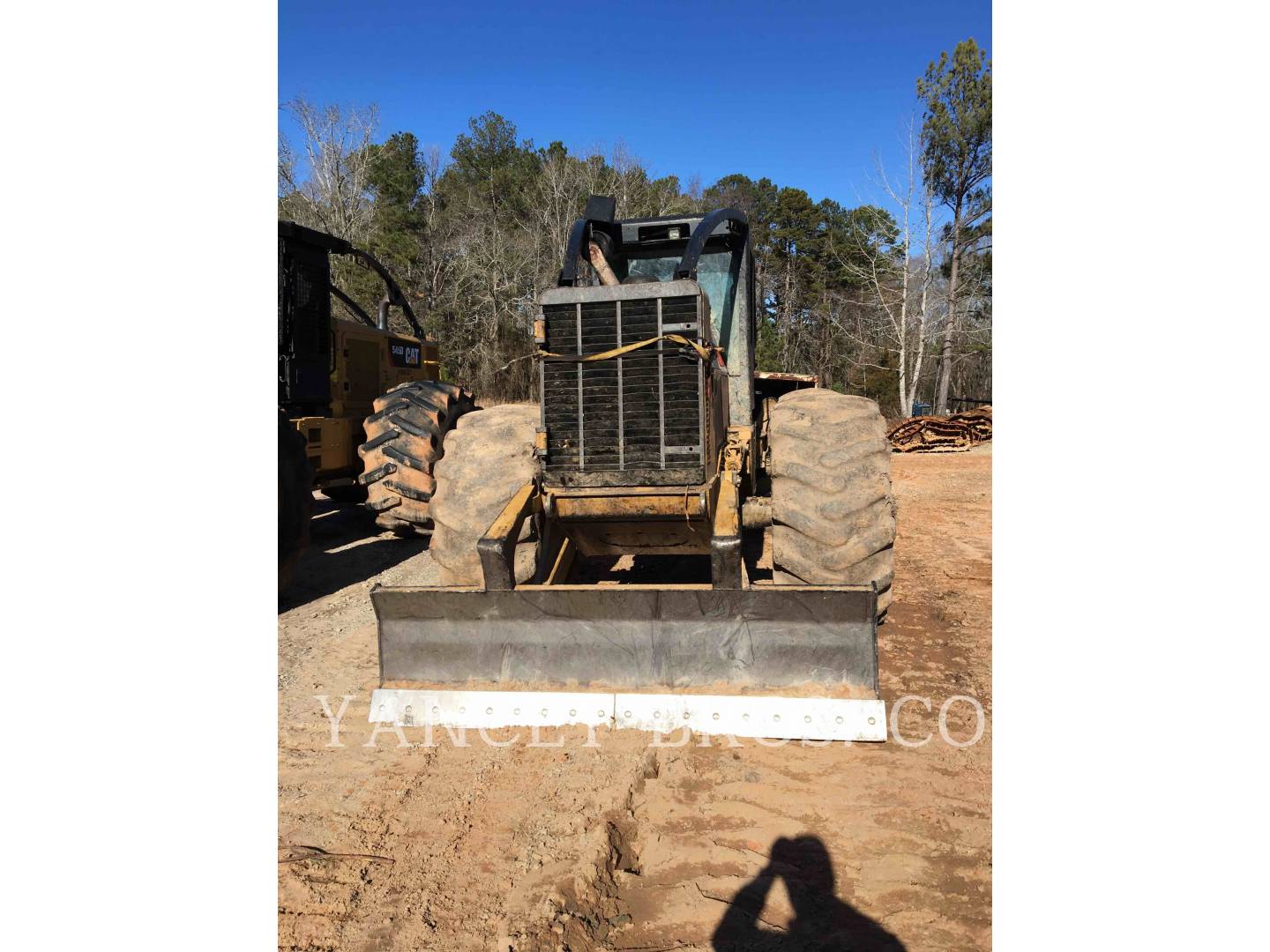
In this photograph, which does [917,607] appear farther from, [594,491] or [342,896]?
[342,896]


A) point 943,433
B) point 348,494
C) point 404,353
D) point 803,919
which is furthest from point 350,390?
point 943,433

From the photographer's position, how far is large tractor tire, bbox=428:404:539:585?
13.1ft

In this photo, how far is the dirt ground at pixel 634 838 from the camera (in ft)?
7.29

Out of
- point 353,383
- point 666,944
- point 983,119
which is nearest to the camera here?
point 666,944

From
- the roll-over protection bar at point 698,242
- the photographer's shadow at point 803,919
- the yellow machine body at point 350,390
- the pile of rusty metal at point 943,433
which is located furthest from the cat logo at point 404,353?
the pile of rusty metal at point 943,433

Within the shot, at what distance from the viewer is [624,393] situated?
3.64m

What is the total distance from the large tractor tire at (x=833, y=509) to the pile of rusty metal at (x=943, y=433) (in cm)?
1409

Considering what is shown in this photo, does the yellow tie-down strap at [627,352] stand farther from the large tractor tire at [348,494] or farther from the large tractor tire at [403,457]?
the large tractor tire at [348,494]

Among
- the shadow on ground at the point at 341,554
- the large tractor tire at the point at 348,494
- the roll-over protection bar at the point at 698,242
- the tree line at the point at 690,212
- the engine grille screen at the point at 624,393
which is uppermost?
the tree line at the point at 690,212

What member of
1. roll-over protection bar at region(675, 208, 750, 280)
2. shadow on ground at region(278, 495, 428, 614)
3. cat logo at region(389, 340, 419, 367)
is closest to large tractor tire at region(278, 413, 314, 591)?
shadow on ground at region(278, 495, 428, 614)

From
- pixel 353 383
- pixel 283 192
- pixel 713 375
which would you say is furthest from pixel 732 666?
pixel 283 192

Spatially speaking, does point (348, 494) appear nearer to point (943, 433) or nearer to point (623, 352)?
point (623, 352)

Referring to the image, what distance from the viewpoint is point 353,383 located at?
8031mm

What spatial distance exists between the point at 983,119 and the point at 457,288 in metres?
17.3
